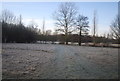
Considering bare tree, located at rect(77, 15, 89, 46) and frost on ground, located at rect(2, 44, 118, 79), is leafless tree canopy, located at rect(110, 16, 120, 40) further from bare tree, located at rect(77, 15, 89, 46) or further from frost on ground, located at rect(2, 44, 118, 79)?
frost on ground, located at rect(2, 44, 118, 79)

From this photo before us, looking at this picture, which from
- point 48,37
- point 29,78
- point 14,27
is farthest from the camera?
point 48,37

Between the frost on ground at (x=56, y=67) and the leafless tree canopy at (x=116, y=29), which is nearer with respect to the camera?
the frost on ground at (x=56, y=67)

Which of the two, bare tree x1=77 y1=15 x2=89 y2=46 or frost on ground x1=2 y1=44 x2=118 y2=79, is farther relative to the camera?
bare tree x1=77 y1=15 x2=89 y2=46

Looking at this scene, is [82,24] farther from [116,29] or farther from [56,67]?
[56,67]

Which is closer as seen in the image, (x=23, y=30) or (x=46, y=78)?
(x=46, y=78)

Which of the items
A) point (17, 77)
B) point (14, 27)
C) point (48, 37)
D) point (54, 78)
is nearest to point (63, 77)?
point (54, 78)

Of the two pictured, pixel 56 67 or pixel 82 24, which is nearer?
pixel 56 67

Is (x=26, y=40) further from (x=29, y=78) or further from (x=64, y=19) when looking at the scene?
(x=29, y=78)

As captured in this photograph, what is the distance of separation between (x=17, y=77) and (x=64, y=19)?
1493 inches

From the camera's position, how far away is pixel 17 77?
6.52 m

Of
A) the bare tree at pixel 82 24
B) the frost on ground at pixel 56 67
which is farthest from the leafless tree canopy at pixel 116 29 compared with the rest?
the frost on ground at pixel 56 67

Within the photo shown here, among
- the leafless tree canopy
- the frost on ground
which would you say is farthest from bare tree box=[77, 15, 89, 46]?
the frost on ground

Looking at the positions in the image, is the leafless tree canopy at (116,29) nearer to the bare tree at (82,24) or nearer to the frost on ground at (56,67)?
the bare tree at (82,24)

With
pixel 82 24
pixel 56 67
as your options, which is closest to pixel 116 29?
pixel 82 24
